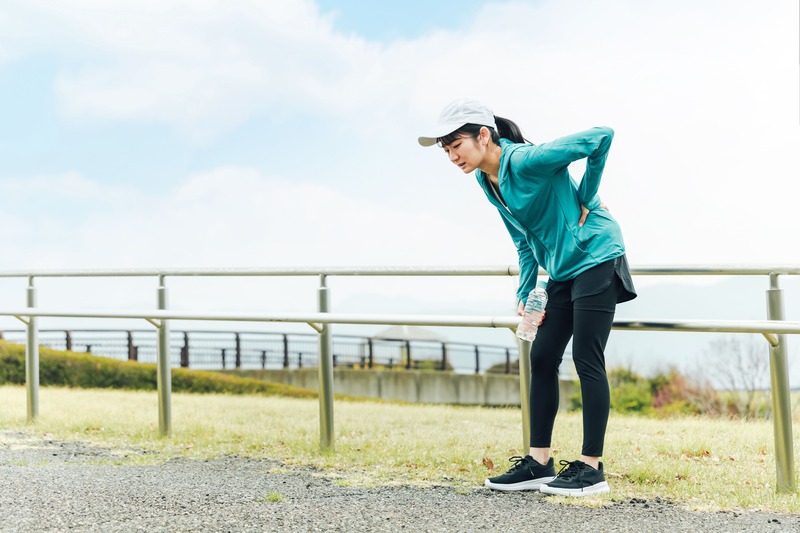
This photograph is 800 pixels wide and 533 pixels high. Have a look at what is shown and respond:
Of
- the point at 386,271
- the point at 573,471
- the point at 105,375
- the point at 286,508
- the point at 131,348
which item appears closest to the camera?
the point at 286,508

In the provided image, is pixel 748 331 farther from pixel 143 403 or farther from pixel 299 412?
pixel 143 403

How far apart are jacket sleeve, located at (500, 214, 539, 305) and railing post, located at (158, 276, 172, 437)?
8.30ft

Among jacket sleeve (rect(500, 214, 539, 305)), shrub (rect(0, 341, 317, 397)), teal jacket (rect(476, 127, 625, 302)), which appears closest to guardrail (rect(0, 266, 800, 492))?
jacket sleeve (rect(500, 214, 539, 305))

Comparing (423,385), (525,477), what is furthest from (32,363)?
(423,385)

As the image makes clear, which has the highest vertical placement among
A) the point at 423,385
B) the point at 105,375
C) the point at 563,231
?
the point at 563,231

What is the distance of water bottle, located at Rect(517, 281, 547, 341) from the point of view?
11.7ft

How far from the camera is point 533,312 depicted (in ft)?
11.7

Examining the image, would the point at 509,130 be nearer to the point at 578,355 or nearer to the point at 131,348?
the point at 578,355

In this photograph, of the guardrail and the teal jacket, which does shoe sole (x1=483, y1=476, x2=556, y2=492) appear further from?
the teal jacket

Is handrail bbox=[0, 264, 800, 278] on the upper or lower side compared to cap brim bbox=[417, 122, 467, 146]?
lower

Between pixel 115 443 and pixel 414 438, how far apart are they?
6.35ft

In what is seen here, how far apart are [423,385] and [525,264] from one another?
1908 cm

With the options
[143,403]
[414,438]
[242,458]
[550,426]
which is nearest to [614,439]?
[414,438]

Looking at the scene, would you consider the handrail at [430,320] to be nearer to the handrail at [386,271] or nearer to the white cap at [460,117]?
the handrail at [386,271]
